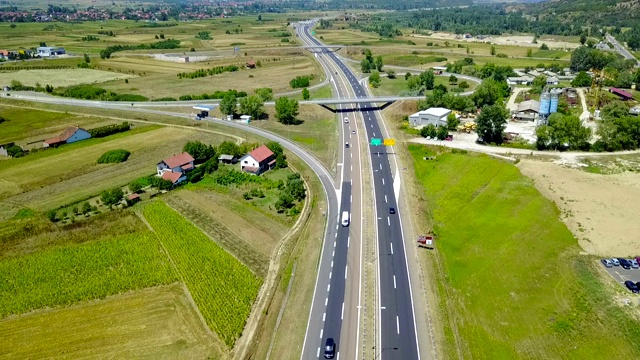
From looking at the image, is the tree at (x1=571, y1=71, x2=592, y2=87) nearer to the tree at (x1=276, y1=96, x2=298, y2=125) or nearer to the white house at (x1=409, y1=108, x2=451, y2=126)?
the white house at (x1=409, y1=108, x2=451, y2=126)

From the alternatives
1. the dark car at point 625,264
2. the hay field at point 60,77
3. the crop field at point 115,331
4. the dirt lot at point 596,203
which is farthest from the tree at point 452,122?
the hay field at point 60,77

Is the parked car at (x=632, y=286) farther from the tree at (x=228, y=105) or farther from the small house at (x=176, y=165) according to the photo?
the tree at (x=228, y=105)

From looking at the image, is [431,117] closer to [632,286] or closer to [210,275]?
[632,286]

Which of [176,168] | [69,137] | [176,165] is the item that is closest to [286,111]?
[176,165]

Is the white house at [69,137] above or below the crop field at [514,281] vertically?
above

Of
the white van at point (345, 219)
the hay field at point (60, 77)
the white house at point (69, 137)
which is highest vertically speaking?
the hay field at point (60, 77)

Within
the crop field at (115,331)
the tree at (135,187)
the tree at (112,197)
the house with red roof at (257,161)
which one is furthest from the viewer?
the house with red roof at (257,161)

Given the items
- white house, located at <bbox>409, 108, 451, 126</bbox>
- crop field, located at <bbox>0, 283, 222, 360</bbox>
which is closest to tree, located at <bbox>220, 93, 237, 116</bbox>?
white house, located at <bbox>409, 108, 451, 126</bbox>
